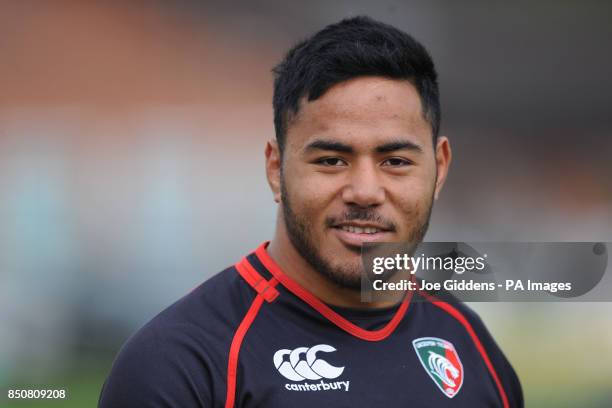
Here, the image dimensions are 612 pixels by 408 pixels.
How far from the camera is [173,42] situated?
17.7 ft

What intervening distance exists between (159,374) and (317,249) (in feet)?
1.47

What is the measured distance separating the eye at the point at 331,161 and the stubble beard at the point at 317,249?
13cm

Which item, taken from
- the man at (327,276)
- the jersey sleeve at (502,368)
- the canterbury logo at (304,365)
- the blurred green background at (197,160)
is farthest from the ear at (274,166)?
the blurred green background at (197,160)

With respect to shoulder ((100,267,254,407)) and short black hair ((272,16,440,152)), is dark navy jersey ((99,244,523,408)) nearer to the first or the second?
shoulder ((100,267,254,407))

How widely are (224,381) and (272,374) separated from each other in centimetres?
12

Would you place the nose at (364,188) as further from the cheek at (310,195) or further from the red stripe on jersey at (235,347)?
the red stripe on jersey at (235,347)

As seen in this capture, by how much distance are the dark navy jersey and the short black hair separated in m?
0.39

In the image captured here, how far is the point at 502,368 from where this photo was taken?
2049mm

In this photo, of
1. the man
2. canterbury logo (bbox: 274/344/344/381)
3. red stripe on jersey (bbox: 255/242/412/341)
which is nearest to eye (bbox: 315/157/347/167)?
the man

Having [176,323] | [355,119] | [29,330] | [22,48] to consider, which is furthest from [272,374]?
[22,48]

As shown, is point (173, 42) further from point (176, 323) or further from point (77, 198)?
point (176, 323)

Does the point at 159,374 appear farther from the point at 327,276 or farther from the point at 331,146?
the point at 331,146

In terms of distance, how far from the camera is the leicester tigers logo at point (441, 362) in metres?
1.84

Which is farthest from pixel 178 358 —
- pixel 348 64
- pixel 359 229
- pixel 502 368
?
pixel 502 368
